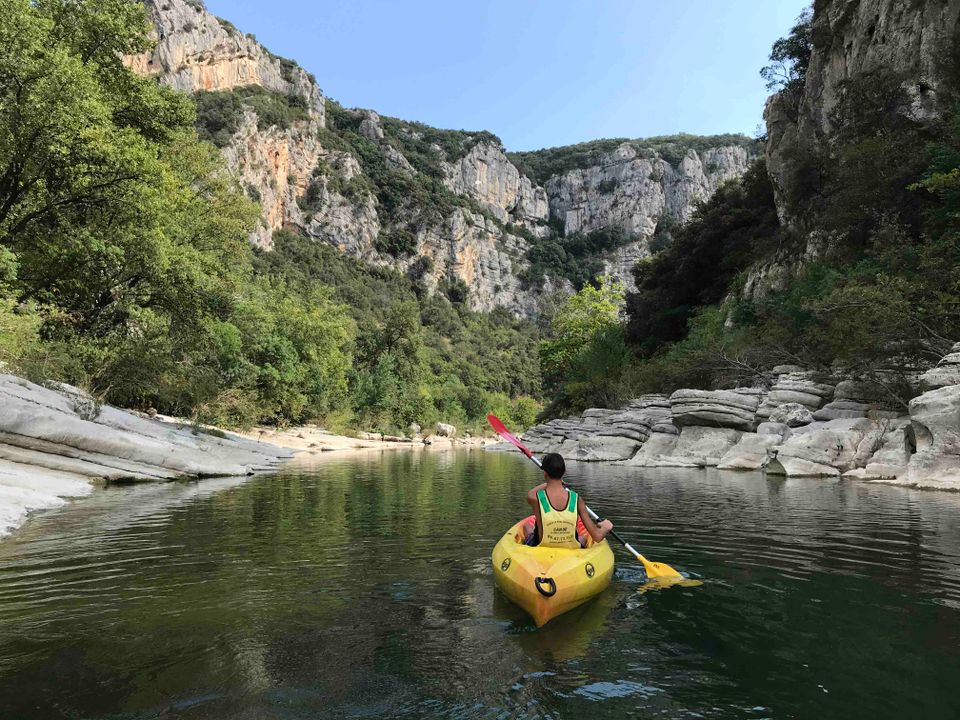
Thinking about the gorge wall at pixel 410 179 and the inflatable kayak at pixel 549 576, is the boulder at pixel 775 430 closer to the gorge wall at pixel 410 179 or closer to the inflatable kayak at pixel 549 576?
the inflatable kayak at pixel 549 576

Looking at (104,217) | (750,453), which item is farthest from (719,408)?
(104,217)

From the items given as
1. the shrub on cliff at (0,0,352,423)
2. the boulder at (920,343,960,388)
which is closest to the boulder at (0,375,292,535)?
the shrub on cliff at (0,0,352,423)

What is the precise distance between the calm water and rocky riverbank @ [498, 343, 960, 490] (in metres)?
3.94

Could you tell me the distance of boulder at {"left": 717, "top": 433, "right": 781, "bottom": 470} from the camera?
1820 centimetres

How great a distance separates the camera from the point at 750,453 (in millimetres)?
18578

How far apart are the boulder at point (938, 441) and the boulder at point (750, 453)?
4844 millimetres

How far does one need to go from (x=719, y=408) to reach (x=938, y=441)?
26.2 feet

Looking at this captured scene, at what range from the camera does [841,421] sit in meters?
16.9

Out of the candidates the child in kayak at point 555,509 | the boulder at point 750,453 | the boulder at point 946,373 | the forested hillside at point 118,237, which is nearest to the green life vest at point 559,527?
the child in kayak at point 555,509

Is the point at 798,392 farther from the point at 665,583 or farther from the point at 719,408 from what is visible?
the point at 665,583

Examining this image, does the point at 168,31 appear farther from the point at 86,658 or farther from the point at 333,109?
the point at 86,658

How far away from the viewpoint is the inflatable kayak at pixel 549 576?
487 cm

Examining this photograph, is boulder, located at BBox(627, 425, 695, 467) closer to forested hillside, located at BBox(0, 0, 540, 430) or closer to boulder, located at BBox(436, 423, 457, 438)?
forested hillside, located at BBox(0, 0, 540, 430)

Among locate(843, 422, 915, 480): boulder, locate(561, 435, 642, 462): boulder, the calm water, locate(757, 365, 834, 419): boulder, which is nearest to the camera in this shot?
the calm water
